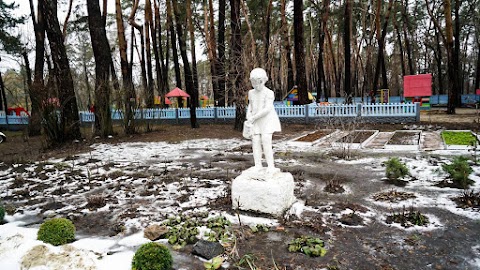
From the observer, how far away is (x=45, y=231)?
12.1 ft

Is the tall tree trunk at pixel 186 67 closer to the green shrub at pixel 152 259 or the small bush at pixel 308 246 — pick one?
the small bush at pixel 308 246

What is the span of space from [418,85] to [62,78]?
75.1ft

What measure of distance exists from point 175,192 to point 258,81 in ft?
8.12

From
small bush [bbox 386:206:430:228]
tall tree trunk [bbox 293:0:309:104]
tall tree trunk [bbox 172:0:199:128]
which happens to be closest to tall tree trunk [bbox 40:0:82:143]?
tall tree trunk [bbox 172:0:199:128]

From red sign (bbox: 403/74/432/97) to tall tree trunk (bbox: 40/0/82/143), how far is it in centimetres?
2222

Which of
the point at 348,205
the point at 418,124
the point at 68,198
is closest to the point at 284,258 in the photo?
the point at 348,205

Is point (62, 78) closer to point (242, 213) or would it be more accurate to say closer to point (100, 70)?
point (100, 70)

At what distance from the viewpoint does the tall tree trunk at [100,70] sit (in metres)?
12.4

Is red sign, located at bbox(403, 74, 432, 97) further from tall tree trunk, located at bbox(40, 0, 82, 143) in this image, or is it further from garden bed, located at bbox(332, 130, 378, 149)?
tall tree trunk, located at bbox(40, 0, 82, 143)

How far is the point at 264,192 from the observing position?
171 inches

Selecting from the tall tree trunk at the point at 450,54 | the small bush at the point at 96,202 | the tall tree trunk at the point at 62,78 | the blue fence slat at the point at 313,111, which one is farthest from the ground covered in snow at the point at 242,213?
the tall tree trunk at the point at 450,54

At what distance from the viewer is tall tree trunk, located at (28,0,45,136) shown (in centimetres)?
1028

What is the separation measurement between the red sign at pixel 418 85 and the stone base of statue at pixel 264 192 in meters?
22.7

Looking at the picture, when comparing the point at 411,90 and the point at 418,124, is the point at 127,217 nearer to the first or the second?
the point at 418,124
